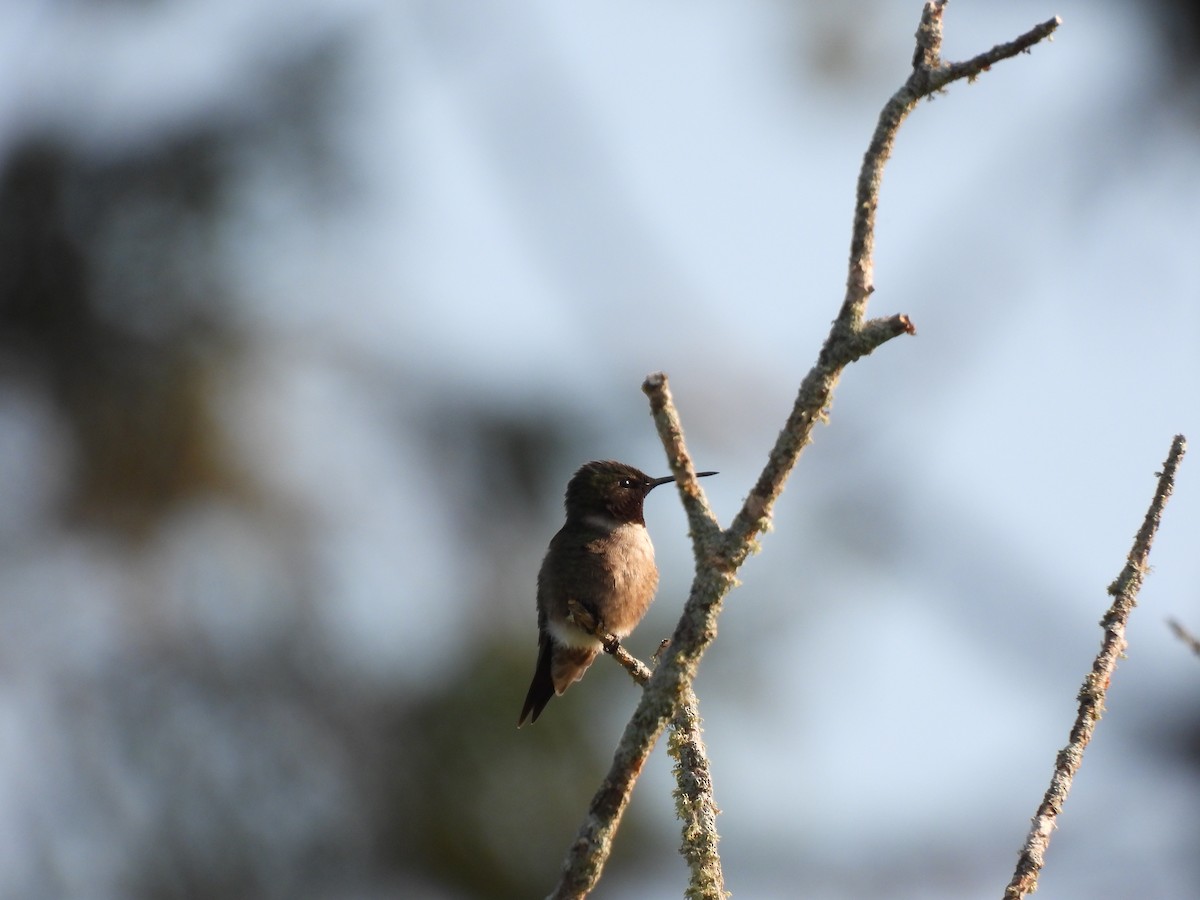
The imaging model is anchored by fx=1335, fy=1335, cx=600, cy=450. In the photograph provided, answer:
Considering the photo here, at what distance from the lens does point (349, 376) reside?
11.2m

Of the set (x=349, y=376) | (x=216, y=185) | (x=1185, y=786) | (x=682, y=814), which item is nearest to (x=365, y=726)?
(x=349, y=376)

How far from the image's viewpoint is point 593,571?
4781mm

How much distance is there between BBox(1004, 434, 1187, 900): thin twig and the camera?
1.91m

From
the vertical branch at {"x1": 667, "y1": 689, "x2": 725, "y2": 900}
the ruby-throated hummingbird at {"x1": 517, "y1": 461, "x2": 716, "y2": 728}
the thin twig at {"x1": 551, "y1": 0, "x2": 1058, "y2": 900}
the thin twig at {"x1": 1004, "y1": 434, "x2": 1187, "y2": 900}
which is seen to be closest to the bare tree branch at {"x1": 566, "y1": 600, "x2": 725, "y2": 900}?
the vertical branch at {"x1": 667, "y1": 689, "x2": 725, "y2": 900}

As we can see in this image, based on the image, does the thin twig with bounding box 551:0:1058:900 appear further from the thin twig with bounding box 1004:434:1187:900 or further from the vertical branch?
the thin twig with bounding box 1004:434:1187:900

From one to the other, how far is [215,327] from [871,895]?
660cm

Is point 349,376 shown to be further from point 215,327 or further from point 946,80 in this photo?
point 946,80

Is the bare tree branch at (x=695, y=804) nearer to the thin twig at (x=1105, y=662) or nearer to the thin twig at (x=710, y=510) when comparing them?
the thin twig at (x=710, y=510)

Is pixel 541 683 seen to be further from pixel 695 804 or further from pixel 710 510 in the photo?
pixel 710 510

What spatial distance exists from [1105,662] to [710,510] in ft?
2.18

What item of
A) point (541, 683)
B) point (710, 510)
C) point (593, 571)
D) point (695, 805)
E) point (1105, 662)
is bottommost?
point (695, 805)

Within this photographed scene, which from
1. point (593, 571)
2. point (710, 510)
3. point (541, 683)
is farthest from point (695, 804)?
point (541, 683)

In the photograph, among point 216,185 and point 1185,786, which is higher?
point 216,185

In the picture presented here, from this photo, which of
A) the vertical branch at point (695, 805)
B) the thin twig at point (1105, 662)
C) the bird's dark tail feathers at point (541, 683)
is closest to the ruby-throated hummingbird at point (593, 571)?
the bird's dark tail feathers at point (541, 683)
